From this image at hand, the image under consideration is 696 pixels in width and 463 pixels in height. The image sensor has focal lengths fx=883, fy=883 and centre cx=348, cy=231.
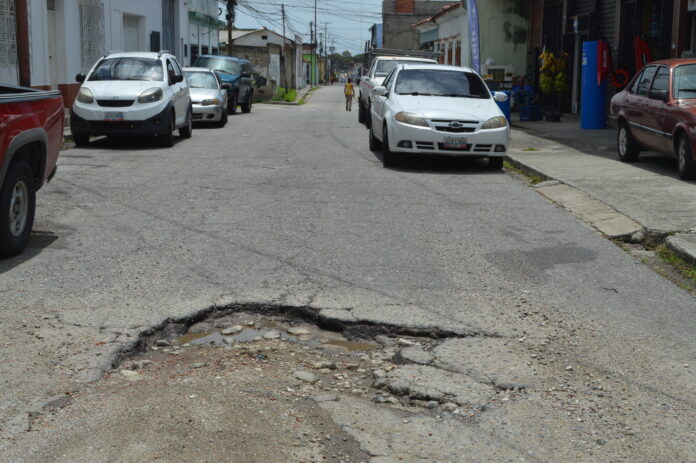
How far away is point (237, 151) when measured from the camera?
15820 mm

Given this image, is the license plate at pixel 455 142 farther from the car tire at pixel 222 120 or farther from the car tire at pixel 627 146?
the car tire at pixel 222 120

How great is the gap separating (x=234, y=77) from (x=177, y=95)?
10.9 meters

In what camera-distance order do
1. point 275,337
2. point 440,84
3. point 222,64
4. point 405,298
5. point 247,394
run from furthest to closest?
point 222,64
point 440,84
point 405,298
point 275,337
point 247,394

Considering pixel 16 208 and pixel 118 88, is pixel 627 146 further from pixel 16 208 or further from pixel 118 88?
pixel 16 208

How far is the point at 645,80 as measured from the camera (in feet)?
44.5

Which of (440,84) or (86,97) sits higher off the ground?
(440,84)

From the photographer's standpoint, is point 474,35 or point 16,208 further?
point 474,35

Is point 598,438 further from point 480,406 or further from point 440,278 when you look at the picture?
point 440,278

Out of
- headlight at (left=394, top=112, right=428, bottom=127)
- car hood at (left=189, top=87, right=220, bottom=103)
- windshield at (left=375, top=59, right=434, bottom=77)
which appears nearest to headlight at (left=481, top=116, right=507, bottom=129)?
headlight at (left=394, top=112, right=428, bottom=127)

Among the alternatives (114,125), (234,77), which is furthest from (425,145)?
(234,77)

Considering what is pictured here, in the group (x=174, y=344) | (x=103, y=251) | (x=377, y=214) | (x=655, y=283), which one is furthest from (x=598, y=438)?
(x=377, y=214)

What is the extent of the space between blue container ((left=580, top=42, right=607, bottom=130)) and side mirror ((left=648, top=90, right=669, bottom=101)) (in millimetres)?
7557

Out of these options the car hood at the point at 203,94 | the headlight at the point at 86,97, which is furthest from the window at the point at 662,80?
the car hood at the point at 203,94

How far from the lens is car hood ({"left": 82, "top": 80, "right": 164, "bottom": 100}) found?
52.7 ft
